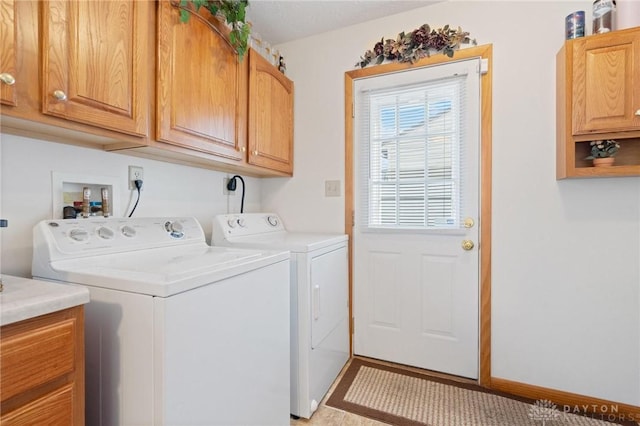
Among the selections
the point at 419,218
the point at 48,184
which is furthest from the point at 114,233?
the point at 419,218

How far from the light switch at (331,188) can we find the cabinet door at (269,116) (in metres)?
0.31

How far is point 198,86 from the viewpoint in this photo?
1.46 m

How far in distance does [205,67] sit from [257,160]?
60 centimetres

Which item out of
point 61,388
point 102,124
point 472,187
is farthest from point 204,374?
point 472,187

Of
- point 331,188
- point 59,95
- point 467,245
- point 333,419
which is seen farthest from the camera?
point 331,188

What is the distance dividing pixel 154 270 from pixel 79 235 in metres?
0.42

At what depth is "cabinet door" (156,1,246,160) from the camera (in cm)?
130

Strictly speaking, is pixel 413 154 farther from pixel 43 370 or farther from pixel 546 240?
pixel 43 370

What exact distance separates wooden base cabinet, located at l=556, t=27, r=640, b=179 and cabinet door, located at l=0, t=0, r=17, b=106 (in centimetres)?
225

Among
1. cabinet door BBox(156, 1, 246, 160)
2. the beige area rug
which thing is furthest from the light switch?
the beige area rug

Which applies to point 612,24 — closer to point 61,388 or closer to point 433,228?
point 433,228

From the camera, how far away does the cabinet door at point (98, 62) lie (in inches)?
36.9

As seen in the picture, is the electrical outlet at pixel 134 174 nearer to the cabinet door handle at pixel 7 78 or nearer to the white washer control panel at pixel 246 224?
the white washer control panel at pixel 246 224

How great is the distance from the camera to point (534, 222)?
1.76m
